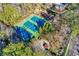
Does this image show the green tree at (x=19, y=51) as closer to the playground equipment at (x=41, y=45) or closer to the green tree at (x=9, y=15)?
the playground equipment at (x=41, y=45)

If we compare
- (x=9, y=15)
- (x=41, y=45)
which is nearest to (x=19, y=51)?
(x=41, y=45)

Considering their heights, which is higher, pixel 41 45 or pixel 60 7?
pixel 60 7

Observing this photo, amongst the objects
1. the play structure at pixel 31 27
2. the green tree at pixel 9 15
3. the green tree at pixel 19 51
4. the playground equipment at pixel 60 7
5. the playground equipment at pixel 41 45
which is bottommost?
the green tree at pixel 19 51

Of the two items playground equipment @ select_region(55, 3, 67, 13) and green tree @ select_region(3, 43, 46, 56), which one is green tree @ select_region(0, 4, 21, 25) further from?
playground equipment @ select_region(55, 3, 67, 13)

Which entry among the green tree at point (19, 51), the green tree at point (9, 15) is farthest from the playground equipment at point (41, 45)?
the green tree at point (9, 15)

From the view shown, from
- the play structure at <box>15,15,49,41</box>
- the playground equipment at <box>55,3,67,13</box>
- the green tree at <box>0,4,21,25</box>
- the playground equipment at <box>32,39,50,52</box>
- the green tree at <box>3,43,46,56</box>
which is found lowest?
the green tree at <box>3,43,46,56</box>

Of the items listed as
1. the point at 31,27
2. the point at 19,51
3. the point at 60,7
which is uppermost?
the point at 60,7

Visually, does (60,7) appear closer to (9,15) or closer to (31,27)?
(31,27)

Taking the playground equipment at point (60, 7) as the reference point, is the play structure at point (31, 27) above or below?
below

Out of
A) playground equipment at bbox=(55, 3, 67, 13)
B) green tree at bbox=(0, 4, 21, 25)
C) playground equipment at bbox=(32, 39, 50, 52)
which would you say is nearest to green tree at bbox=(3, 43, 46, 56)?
playground equipment at bbox=(32, 39, 50, 52)
